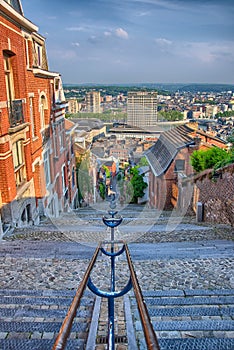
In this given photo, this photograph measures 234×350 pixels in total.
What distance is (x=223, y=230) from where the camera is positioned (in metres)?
7.44

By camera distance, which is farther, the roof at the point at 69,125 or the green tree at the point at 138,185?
the green tree at the point at 138,185

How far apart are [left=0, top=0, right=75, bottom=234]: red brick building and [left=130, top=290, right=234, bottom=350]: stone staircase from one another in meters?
5.09

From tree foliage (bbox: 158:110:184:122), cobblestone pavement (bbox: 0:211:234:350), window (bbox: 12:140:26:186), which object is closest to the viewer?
cobblestone pavement (bbox: 0:211:234:350)

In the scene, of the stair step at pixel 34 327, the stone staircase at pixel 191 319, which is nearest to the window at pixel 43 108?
the stone staircase at pixel 191 319

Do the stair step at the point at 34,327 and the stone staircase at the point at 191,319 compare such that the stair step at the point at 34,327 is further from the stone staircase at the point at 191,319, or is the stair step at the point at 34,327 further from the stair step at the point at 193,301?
the stair step at the point at 193,301

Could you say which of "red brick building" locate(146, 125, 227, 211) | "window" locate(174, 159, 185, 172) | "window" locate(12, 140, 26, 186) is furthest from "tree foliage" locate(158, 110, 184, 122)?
"window" locate(12, 140, 26, 186)

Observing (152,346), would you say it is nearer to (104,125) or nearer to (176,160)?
(176,160)

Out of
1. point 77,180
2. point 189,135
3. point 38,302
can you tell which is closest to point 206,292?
point 38,302

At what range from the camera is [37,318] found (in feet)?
9.56

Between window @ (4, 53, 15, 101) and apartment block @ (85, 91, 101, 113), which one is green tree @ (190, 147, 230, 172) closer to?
window @ (4, 53, 15, 101)

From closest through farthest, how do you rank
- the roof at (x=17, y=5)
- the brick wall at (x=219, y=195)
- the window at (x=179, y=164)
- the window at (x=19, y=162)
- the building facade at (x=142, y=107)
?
the roof at (x=17, y=5)
the brick wall at (x=219, y=195)
the window at (x=19, y=162)
the building facade at (x=142, y=107)
the window at (x=179, y=164)

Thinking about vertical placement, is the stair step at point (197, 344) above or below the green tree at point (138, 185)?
above

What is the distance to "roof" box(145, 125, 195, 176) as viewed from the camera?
14502 mm

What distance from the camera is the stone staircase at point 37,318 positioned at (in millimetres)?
2326
